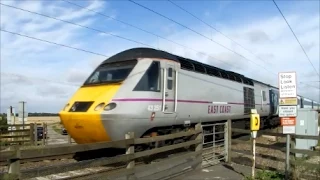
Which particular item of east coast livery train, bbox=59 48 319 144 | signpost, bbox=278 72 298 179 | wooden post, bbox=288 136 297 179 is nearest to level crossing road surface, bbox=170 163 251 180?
wooden post, bbox=288 136 297 179

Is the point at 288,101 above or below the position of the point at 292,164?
above

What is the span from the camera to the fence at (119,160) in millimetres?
4922

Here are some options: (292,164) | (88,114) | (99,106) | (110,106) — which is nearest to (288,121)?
(292,164)

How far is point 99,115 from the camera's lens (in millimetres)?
10266

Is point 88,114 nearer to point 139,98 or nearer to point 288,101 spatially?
point 139,98

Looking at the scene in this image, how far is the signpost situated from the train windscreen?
4.85 meters

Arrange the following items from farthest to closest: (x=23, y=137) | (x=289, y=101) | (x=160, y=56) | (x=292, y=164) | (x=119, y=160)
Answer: (x=23, y=137) < (x=160, y=56) < (x=292, y=164) < (x=289, y=101) < (x=119, y=160)

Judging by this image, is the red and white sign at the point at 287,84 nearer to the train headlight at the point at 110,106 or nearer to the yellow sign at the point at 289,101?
the yellow sign at the point at 289,101

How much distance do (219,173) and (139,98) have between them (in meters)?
3.36

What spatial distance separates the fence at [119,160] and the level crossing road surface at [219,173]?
0.76 feet

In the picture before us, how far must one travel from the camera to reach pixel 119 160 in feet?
22.8

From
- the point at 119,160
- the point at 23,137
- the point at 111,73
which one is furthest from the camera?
the point at 23,137

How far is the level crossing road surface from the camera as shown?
8.97m

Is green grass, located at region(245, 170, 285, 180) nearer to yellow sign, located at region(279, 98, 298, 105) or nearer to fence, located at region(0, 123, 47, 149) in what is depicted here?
yellow sign, located at region(279, 98, 298, 105)
